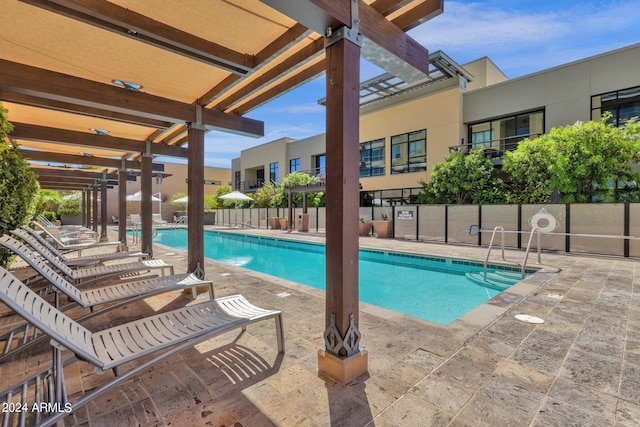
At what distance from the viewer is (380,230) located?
1308 cm

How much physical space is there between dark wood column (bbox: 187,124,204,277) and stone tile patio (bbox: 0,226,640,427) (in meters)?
1.08

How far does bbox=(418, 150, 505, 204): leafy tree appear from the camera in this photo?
12523mm

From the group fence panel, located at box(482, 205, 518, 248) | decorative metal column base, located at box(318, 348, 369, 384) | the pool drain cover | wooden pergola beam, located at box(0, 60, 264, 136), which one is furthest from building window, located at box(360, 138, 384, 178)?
decorative metal column base, located at box(318, 348, 369, 384)

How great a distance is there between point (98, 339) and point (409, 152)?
17249 millimetres

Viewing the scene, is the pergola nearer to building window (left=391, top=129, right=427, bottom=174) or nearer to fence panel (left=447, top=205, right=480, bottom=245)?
fence panel (left=447, top=205, right=480, bottom=245)

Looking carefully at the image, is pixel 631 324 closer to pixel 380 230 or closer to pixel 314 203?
pixel 380 230

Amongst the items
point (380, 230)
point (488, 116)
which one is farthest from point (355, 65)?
point (488, 116)

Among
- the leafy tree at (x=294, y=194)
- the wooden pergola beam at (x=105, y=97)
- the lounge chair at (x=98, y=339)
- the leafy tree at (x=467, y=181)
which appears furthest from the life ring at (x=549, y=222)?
the leafy tree at (x=294, y=194)

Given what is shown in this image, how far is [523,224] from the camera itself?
31.2ft

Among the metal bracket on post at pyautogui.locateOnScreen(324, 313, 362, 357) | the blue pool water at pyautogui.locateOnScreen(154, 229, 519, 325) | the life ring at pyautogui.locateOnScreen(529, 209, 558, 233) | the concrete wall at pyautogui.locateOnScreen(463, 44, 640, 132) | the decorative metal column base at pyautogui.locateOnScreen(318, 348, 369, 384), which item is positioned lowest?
the blue pool water at pyautogui.locateOnScreen(154, 229, 519, 325)

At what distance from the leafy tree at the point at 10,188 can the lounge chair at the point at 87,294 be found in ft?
5.60

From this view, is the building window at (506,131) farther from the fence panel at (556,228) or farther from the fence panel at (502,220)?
the fence panel at (556,228)

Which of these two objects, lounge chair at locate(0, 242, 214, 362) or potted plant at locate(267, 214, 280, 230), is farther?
potted plant at locate(267, 214, 280, 230)

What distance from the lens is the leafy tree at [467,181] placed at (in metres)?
12.5
